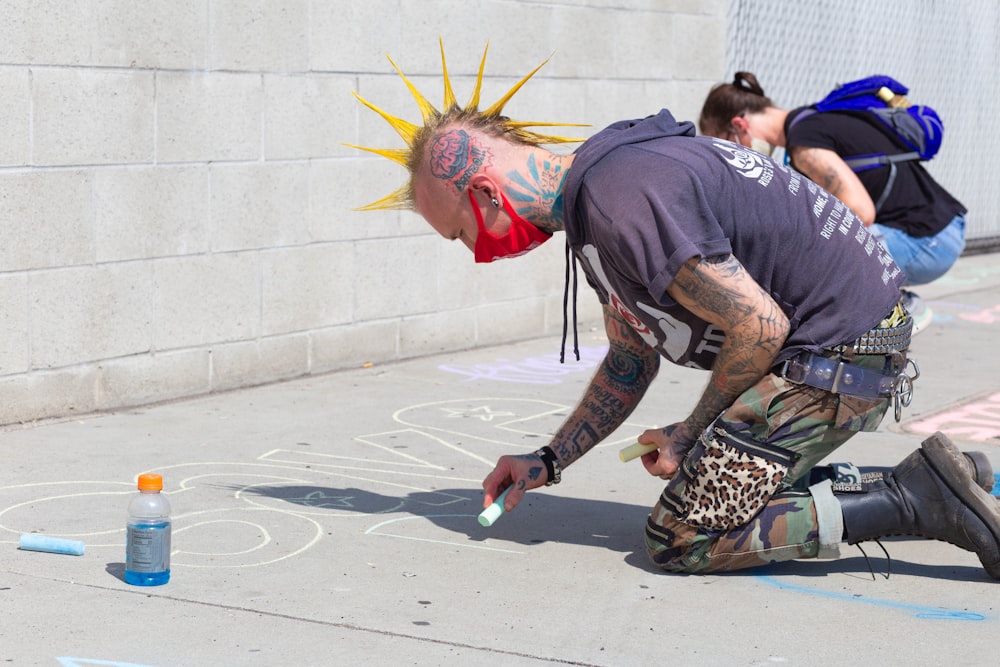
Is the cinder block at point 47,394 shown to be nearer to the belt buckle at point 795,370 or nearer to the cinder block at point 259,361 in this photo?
the cinder block at point 259,361

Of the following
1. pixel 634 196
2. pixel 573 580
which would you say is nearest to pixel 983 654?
pixel 573 580

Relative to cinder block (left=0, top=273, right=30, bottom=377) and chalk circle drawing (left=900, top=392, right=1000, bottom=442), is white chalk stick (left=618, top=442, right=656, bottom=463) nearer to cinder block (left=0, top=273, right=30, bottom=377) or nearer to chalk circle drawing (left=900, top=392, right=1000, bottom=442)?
chalk circle drawing (left=900, top=392, right=1000, bottom=442)

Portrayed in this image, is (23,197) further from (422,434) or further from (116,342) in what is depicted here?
(422,434)

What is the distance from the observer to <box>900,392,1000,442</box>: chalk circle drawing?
5578 mm

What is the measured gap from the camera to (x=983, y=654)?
325 cm

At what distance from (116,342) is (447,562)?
2274 millimetres

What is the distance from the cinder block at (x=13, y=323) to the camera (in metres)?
5.17

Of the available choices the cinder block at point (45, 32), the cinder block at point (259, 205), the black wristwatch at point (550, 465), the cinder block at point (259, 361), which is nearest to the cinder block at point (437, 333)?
the cinder block at point (259, 361)

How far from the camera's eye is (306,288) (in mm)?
6363

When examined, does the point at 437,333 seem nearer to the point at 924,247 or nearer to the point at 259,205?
the point at 259,205

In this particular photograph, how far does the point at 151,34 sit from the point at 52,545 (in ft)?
8.18

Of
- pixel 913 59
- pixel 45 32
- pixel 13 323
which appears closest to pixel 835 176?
pixel 45 32

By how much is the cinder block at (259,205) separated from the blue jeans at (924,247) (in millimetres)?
2606

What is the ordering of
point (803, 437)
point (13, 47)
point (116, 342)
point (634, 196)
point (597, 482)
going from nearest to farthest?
point (634, 196) < point (803, 437) < point (597, 482) < point (13, 47) < point (116, 342)
